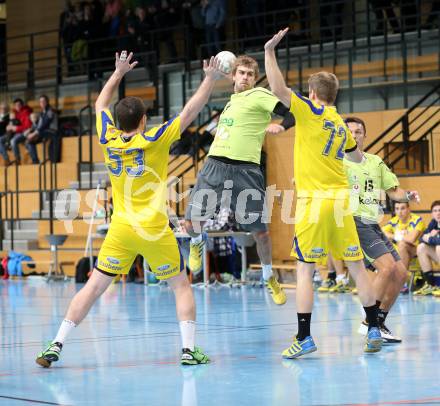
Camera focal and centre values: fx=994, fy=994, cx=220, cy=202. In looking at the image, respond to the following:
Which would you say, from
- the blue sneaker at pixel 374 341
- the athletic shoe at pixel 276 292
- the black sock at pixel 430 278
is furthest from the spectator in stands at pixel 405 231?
the blue sneaker at pixel 374 341

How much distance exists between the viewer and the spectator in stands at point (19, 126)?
72.7 feet

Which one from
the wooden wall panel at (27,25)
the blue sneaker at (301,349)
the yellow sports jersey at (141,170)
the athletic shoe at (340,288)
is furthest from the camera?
the wooden wall panel at (27,25)

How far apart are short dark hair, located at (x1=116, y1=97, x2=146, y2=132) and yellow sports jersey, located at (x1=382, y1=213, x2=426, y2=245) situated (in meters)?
7.90

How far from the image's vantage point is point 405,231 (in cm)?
1396

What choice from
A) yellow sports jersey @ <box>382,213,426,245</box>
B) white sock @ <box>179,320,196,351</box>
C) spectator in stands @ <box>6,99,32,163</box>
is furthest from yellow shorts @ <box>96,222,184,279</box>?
spectator in stands @ <box>6,99,32,163</box>

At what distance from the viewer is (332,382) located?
599 centimetres

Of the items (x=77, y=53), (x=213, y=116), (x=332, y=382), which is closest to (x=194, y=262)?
(x=332, y=382)

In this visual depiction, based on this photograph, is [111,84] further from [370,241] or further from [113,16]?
[113,16]

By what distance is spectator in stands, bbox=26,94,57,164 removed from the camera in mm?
21484

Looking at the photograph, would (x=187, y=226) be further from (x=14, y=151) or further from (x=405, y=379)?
(x=14, y=151)

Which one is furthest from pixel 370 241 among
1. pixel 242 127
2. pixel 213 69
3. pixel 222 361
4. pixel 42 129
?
pixel 42 129

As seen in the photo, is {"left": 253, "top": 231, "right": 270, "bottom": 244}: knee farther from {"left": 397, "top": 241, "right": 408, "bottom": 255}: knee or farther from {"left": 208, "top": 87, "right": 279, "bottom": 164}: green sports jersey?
{"left": 397, "top": 241, "right": 408, "bottom": 255}: knee

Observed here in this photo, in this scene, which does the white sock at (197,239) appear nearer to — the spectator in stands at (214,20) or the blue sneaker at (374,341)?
the blue sneaker at (374,341)

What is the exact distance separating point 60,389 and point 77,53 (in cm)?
1842
